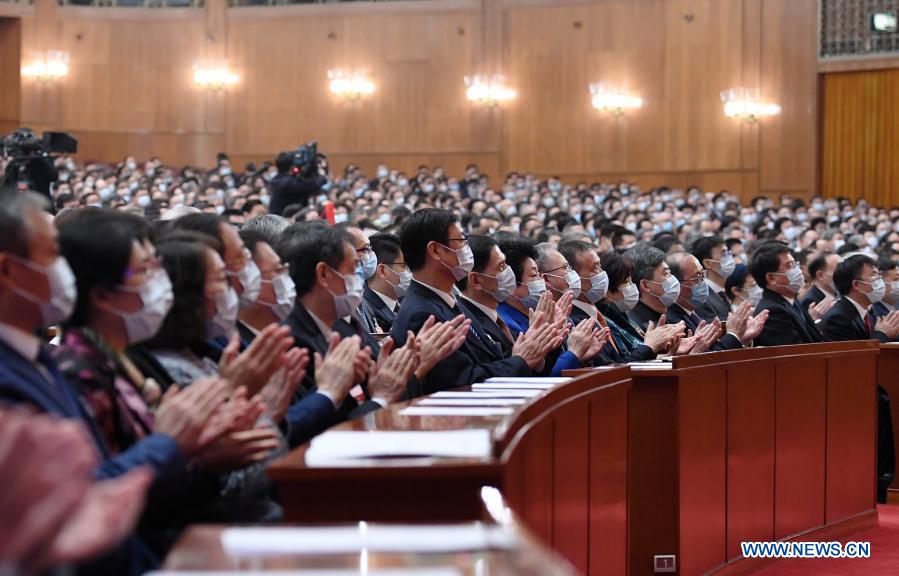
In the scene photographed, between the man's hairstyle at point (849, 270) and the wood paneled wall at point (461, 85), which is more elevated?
the wood paneled wall at point (461, 85)

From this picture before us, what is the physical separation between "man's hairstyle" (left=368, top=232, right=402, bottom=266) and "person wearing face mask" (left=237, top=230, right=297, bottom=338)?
233 cm

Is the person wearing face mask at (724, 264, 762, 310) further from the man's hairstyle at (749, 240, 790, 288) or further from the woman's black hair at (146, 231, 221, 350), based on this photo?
the woman's black hair at (146, 231, 221, 350)

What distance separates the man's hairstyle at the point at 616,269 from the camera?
6.92 meters

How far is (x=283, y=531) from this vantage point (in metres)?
1.99

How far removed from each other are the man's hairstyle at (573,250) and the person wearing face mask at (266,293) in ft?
8.59

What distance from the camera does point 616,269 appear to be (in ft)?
22.8

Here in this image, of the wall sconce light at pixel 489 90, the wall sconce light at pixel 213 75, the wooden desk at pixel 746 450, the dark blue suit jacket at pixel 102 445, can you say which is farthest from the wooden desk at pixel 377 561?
the wall sconce light at pixel 213 75

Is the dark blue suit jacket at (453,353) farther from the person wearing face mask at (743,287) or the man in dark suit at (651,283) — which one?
the person wearing face mask at (743,287)

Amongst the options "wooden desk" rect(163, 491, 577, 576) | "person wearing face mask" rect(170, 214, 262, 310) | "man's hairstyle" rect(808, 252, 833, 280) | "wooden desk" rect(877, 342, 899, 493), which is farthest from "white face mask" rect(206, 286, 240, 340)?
"man's hairstyle" rect(808, 252, 833, 280)

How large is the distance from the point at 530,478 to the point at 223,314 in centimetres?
98

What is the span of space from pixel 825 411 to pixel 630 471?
6.12 ft

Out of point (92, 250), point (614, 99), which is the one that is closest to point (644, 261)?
point (92, 250)

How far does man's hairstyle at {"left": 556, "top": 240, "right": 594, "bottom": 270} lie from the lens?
6633 millimetres

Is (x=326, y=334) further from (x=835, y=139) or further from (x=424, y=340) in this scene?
(x=835, y=139)
